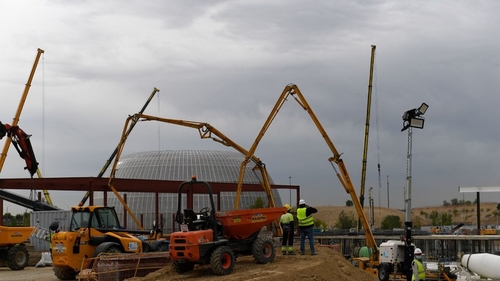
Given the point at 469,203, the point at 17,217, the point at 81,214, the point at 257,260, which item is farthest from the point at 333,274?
the point at 469,203

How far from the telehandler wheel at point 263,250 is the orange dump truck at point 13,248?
15075 millimetres

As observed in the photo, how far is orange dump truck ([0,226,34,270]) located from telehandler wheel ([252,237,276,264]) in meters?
15.1

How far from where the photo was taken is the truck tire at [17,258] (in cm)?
3052

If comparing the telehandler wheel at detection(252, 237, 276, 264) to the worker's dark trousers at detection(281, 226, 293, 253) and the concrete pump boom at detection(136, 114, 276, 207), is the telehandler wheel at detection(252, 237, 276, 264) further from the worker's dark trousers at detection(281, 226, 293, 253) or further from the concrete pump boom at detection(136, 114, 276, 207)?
the concrete pump boom at detection(136, 114, 276, 207)

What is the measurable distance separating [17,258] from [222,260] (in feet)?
51.3

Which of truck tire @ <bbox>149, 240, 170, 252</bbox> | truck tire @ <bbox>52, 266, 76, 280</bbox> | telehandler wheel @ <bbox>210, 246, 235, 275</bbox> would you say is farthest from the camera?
truck tire @ <bbox>149, 240, 170, 252</bbox>

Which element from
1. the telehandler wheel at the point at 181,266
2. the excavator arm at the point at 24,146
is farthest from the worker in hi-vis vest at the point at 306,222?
the excavator arm at the point at 24,146

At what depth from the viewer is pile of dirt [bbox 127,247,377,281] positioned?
18.2 metres

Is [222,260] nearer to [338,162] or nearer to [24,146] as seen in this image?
[338,162]

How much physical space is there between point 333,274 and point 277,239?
10664 millimetres

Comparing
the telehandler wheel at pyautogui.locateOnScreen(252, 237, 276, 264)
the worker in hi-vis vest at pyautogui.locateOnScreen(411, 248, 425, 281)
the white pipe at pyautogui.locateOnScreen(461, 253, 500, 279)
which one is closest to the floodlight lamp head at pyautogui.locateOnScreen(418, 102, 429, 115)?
the worker in hi-vis vest at pyautogui.locateOnScreen(411, 248, 425, 281)

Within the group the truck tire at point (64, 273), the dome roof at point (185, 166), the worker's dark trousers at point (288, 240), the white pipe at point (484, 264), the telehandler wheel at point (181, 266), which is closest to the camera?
the telehandler wheel at point (181, 266)

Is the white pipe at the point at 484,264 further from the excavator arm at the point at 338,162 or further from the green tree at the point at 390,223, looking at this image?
the green tree at the point at 390,223

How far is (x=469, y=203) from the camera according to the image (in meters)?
176
